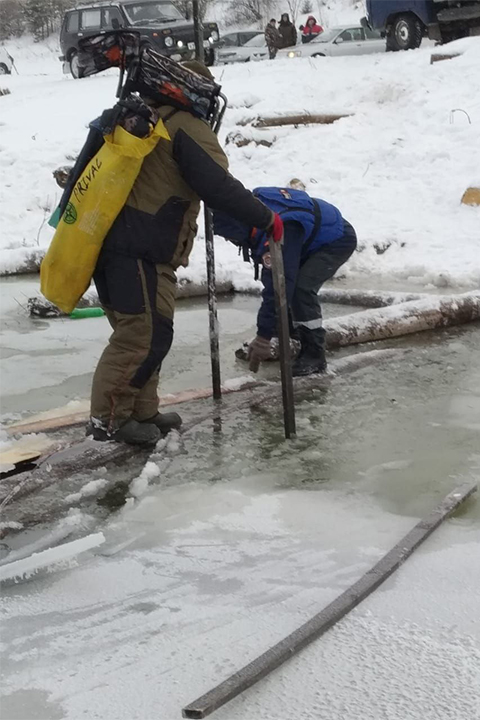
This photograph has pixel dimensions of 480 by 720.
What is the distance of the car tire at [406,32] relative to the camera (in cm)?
1647

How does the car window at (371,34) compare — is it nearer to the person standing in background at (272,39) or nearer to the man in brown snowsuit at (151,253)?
the person standing in background at (272,39)

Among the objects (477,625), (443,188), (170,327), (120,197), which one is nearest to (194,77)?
(120,197)

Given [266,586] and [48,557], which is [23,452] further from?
[266,586]

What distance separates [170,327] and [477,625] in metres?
1.99

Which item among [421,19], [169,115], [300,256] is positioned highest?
[421,19]

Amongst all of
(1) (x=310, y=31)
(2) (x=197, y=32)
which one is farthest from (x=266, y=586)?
(1) (x=310, y=31)

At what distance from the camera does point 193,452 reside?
395cm

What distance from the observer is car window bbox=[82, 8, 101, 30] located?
19797mm

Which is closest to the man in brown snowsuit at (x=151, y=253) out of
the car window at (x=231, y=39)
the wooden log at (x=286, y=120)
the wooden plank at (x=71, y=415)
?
the wooden plank at (x=71, y=415)

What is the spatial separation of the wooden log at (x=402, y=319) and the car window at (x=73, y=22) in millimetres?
16188

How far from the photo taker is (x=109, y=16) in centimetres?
1931

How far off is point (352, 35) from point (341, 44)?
0.53 m

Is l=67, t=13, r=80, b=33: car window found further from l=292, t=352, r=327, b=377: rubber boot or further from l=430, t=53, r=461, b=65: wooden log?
l=292, t=352, r=327, b=377: rubber boot

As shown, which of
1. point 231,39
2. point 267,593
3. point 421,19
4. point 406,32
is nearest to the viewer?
point 267,593
